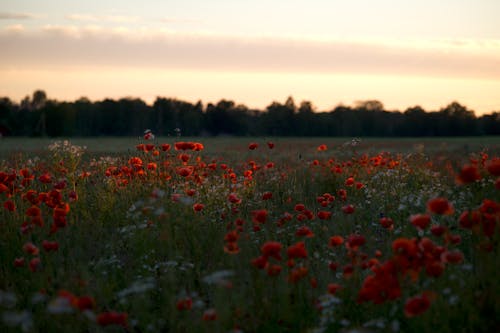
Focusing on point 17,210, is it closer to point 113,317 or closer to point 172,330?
point 172,330

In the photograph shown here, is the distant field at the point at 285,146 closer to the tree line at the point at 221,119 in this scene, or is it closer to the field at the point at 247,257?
the field at the point at 247,257

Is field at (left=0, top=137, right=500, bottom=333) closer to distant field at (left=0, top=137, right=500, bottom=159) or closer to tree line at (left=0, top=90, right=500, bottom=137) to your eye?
distant field at (left=0, top=137, right=500, bottom=159)

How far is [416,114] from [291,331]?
2531 inches

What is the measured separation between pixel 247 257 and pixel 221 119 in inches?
2499

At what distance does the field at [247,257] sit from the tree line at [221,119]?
5667 cm

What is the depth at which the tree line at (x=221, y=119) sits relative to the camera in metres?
63.7

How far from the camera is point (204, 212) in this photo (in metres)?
6.87

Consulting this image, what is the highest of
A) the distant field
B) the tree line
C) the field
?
the tree line

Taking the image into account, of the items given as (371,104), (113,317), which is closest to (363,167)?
(113,317)

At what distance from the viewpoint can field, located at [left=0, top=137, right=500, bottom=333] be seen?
350 cm

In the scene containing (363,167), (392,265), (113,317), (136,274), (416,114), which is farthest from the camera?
(416,114)

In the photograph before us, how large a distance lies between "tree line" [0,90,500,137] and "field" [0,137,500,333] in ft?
186

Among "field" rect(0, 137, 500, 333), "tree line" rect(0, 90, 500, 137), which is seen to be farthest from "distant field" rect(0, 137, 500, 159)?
"tree line" rect(0, 90, 500, 137)

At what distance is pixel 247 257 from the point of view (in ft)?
17.6
